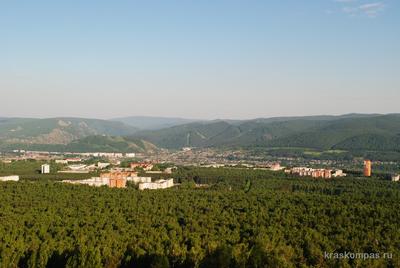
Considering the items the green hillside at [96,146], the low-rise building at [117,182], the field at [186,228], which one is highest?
the field at [186,228]

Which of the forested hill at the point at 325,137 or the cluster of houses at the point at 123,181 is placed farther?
the forested hill at the point at 325,137

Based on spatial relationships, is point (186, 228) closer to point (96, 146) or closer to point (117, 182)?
point (117, 182)

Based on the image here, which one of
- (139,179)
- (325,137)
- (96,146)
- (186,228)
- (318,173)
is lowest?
(96,146)

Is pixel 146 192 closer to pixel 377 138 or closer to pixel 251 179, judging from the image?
pixel 251 179

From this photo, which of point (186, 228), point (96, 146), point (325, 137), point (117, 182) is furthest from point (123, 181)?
point (325, 137)

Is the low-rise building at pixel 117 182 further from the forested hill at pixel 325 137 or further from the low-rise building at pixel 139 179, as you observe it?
the forested hill at pixel 325 137

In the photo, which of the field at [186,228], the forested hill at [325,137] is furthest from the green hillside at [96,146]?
the field at [186,228]

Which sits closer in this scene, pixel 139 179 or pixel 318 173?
pixel 139 179

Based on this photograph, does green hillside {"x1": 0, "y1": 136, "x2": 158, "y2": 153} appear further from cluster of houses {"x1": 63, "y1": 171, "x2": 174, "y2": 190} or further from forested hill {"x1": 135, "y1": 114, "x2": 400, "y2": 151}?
cluster of houses {"x1": 63, "y1": 171, "x2": 174, "y2": 190}
